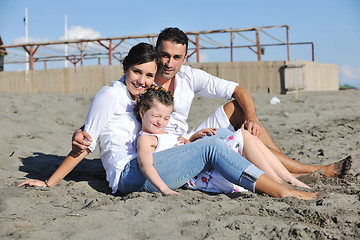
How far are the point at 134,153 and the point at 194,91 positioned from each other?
1.09 meters

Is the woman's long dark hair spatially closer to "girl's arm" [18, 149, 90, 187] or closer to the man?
the man

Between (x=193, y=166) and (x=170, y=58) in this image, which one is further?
(x=170, y=58)

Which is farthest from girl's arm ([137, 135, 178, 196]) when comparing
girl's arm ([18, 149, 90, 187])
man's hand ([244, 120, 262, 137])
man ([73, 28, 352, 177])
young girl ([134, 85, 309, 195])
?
man's hand ([244, 120, 262, 137])

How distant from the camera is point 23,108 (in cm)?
642

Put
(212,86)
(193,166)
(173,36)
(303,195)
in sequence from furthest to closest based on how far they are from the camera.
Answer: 1. (212,86)
2. (173,36)
3. (193,166)
4. (303,195)

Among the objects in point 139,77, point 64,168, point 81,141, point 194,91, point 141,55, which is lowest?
point 64,168

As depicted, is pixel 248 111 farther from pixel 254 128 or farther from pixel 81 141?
pixel 81 141

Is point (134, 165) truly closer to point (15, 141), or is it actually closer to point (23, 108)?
point (15, 141)

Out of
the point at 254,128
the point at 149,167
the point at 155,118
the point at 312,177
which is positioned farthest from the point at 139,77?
the point at 312,177

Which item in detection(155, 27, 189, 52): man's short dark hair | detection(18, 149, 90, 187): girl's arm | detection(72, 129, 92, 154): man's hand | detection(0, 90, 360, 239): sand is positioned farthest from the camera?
detection(155, 27, 189, 52): man's short dark hair

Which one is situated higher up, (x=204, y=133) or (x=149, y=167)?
(x=204, y=133)

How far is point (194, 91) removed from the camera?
11.5 ft

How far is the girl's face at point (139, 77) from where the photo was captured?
112 inches

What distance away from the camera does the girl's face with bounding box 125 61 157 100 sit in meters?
2.85
